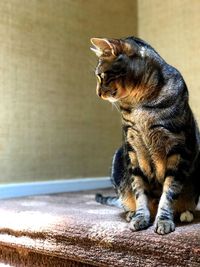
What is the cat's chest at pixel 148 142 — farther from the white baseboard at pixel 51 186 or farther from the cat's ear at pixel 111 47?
the white baseboard at pixel 51 186

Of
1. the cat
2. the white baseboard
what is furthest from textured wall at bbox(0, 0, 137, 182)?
the cat

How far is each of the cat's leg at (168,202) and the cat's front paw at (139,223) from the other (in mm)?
33

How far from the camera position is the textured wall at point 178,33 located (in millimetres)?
2299

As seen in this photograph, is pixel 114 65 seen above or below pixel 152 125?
above

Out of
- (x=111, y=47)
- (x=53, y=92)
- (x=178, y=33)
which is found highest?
(x=178, y=33)

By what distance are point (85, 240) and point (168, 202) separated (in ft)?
0.82

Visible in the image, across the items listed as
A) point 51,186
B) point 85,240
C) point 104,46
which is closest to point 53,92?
point 51,186

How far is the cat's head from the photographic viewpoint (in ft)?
3.87

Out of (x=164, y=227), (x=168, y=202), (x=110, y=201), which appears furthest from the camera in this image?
(x=110, y=201)

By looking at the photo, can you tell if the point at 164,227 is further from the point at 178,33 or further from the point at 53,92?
the point at 178,33

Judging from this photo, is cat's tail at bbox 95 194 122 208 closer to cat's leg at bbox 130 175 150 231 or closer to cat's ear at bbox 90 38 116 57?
cat's leg at bbox 130 175 150 231

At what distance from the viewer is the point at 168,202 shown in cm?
115

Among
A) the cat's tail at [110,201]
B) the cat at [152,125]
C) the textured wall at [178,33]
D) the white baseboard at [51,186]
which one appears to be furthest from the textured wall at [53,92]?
the cat at [152,125]

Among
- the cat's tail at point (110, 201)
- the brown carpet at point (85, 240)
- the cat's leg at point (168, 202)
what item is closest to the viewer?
the brown carpet at point (85, 240)
